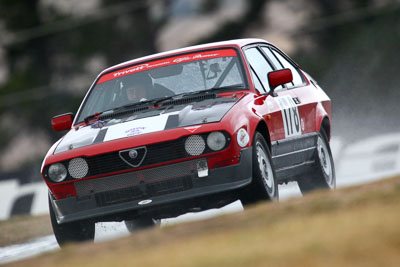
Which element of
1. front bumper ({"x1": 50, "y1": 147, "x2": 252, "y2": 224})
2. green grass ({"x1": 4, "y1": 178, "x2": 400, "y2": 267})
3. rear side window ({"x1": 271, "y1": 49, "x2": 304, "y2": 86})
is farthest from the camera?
rear side window ({"x1": 271, "y1": 49, "x2": 304, "y2": 86})

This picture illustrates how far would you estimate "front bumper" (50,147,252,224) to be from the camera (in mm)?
6824

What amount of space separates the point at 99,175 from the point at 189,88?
135cm

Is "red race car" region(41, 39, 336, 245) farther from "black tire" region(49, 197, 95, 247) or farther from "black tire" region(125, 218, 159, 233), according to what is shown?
"black tire" region(125, 218, 159, 233)

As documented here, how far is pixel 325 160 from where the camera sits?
9.38 meters

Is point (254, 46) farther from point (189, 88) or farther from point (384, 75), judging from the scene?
point (384, 75)

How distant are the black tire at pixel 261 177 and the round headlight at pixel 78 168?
48.0 inches

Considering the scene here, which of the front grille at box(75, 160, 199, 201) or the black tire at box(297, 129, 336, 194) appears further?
the black tire at box(297, 129, 336, 194)

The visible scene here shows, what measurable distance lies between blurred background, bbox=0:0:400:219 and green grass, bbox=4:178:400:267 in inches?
546

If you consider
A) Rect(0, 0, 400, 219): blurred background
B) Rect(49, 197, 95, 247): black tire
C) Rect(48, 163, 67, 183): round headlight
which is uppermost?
Rect(48, 163, 67, 183): round headlight

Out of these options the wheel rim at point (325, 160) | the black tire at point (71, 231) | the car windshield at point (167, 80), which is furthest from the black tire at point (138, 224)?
the black tire at point (71, 231)

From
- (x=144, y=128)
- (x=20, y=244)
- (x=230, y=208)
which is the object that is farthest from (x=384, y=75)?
(x=144, y=128)

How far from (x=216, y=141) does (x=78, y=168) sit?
3.61ft

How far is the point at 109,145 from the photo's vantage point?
23.0ft

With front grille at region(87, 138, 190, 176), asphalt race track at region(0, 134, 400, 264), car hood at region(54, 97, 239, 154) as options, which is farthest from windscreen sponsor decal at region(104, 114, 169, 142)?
asphalt race track at region(0, 134, 400, 264)
